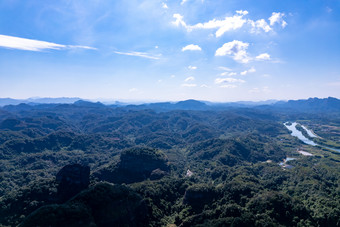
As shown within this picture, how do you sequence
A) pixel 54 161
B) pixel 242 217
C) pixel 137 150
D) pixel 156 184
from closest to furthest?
1. pixel 242 217
2. pixel 156 184
3. pixel 137 150
4. pixel 54 161

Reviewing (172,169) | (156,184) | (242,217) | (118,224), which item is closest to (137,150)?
(172,169)

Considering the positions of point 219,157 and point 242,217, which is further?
point 219,157

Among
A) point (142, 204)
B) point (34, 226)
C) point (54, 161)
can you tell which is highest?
point (34, 226)

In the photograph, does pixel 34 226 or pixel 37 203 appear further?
pixel 37 203

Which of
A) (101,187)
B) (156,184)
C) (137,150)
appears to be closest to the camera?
(101,187)

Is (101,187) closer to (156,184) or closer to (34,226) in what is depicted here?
(34,226)

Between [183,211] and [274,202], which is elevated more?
[274,202]

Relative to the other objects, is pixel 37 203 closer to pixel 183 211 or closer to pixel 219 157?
pixel 183 211

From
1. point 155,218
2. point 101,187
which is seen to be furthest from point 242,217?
point 101,187

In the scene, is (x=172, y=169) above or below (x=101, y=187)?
below
